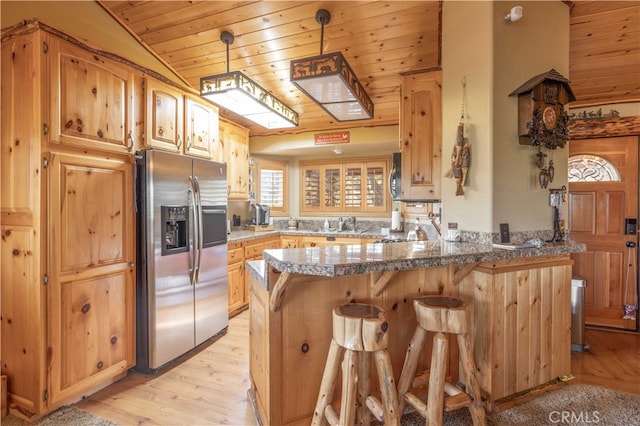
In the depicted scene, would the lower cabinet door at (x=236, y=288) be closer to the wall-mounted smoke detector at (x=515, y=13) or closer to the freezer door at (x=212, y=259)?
the freezer door at (x=212, y=259)

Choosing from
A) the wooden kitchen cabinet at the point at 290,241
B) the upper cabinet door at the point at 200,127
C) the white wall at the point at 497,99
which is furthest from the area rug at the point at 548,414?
the wooden kitchen cabinet at the point at 290,241

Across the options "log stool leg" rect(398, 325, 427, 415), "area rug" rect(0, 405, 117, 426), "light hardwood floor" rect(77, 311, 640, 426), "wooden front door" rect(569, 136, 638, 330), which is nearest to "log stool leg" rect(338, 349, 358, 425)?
"log stool leg" rect(398, 325, 427, 415)

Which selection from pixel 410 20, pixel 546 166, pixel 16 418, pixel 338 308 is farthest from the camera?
pixel 410 20

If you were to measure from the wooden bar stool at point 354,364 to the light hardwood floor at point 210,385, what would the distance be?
2.09 ft

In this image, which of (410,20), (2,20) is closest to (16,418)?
(2,20)

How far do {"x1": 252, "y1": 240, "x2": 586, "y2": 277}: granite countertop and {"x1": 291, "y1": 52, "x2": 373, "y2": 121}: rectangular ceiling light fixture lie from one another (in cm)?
116

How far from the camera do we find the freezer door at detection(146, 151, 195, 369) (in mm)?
2523

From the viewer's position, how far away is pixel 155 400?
7.32 feet

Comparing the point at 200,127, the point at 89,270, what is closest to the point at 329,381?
the point at 89,270

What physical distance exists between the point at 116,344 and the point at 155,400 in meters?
0.51

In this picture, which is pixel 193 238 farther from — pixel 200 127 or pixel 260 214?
pixel 260 214

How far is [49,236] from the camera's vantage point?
1.99 metres

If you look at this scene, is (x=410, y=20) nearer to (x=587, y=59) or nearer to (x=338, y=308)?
(x=587, y=59)

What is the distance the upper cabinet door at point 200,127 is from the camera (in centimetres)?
308
